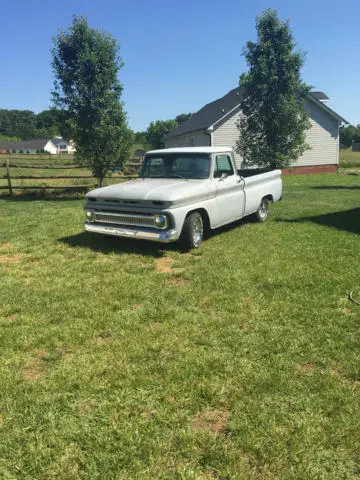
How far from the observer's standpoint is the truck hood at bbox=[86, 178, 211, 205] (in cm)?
614

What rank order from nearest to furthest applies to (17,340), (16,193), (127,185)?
(17,340)
(127,185)
(16,193)

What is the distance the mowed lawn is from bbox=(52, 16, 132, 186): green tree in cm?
979

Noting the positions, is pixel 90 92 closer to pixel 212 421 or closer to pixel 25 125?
pixel 212 421

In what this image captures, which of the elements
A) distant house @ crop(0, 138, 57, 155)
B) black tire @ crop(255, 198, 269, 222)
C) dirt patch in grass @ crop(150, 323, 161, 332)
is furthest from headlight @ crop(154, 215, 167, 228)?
distant house @ crop(0, 138, 57, 155)

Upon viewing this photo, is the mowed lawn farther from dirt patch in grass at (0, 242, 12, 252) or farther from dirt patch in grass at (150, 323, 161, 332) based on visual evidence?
dirt patch in grass at (0, 242, 12, 252)

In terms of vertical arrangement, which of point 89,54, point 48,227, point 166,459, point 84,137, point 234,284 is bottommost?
point 166,459

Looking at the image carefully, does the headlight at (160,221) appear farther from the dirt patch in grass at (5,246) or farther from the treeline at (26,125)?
the treeline at (26,125)

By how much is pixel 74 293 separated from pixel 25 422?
2362mm

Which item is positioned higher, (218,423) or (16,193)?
(16,193)

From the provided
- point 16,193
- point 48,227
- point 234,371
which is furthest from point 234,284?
point 16,193

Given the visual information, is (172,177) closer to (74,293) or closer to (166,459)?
(74,293)

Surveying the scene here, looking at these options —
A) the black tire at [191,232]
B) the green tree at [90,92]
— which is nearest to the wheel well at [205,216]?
the black tire at [191,232]

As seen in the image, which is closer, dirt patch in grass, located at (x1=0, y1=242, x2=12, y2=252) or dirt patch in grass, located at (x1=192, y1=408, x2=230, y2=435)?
dirt patch in grass, located at (x1=192, y1=408, x2=230, y2=435)

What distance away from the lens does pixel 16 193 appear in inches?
658
